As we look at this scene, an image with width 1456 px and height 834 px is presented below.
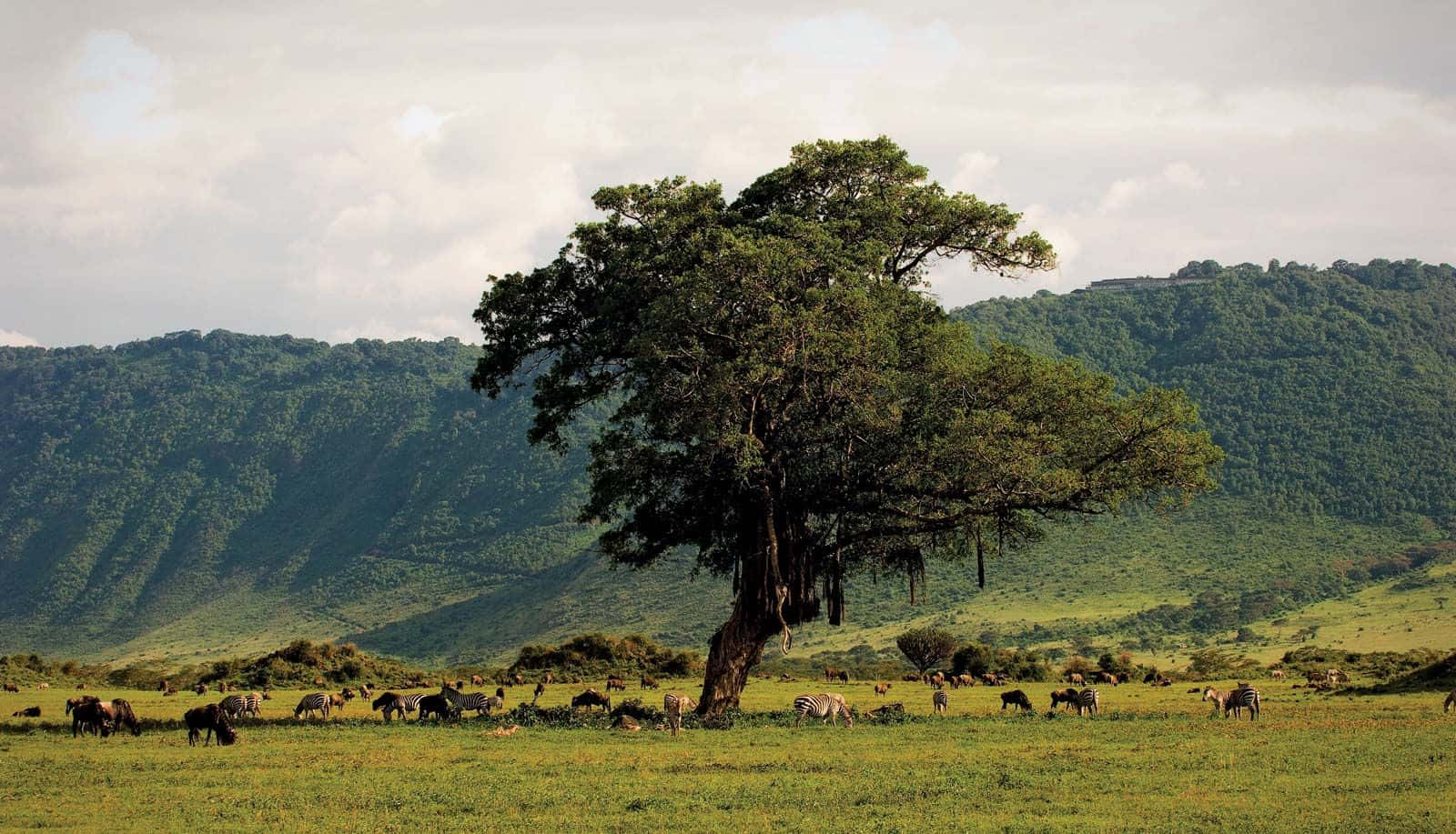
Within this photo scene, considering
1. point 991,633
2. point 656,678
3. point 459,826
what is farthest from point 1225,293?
point 459,826

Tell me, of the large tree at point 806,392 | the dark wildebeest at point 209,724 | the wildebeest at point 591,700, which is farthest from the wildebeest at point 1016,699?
the dark wildebeest at point 209,724

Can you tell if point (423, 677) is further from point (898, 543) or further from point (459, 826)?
point (459, 826)

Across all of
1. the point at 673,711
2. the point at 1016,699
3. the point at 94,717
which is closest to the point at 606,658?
the point at 1016,699

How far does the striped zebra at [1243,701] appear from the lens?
1368 inches

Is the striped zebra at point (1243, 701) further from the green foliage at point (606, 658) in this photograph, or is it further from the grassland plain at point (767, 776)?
the green foliage at point (606, 658)

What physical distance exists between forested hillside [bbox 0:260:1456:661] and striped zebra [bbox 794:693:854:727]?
4601 centimetres

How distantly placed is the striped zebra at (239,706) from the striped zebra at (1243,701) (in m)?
25.6

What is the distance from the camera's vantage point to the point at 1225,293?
16812 centimetres

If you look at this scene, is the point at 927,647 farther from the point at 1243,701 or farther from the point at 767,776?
the point at 767,776

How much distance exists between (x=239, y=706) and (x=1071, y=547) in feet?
310

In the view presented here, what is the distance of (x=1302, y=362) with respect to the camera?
5704 inches

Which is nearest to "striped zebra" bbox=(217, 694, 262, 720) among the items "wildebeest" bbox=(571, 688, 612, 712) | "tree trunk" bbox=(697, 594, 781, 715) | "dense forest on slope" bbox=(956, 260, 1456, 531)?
"wildebeest" bbox=(571, 688, 612, 712)

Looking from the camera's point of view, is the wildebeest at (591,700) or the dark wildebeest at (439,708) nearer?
the dark wildebeest at (439,708)

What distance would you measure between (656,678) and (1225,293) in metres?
130
